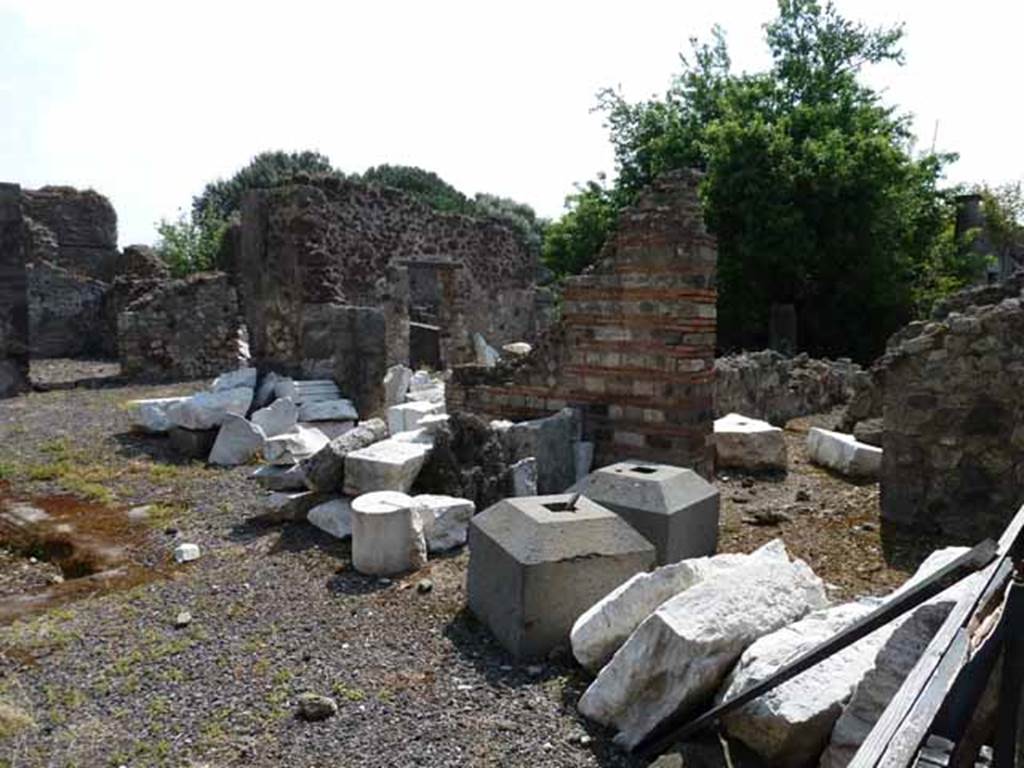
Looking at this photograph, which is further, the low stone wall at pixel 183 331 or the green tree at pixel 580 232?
the green tree at pixel 580 232

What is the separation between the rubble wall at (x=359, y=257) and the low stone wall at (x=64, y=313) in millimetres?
3892

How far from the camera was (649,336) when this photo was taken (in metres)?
5.76

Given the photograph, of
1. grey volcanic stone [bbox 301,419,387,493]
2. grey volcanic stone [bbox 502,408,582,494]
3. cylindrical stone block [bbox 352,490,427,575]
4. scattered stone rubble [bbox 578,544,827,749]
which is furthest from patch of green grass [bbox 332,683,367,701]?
grey volcanic stone [bbox 502,408,582,494]

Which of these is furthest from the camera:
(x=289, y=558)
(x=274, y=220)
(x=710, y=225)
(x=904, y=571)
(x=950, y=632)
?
(x=710, y=225)

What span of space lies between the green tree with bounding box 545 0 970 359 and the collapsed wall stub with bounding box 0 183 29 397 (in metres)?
10.5

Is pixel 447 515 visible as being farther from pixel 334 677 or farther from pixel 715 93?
pixel 715 93

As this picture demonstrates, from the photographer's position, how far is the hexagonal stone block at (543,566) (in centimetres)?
329

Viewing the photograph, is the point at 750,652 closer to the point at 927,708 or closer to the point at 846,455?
the point at 927,708

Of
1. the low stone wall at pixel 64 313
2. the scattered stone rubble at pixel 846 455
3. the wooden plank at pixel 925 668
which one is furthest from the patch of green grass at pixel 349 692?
the low stone wall at pixel 64 313

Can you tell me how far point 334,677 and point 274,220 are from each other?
27.9ft

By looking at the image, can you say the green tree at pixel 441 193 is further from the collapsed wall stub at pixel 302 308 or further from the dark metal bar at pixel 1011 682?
the dark metal bar at pixel 1011 682

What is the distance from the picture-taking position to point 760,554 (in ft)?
10.7

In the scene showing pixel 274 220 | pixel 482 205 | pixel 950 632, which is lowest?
pixel 950 632

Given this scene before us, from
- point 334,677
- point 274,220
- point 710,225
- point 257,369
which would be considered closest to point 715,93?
point 710,225
